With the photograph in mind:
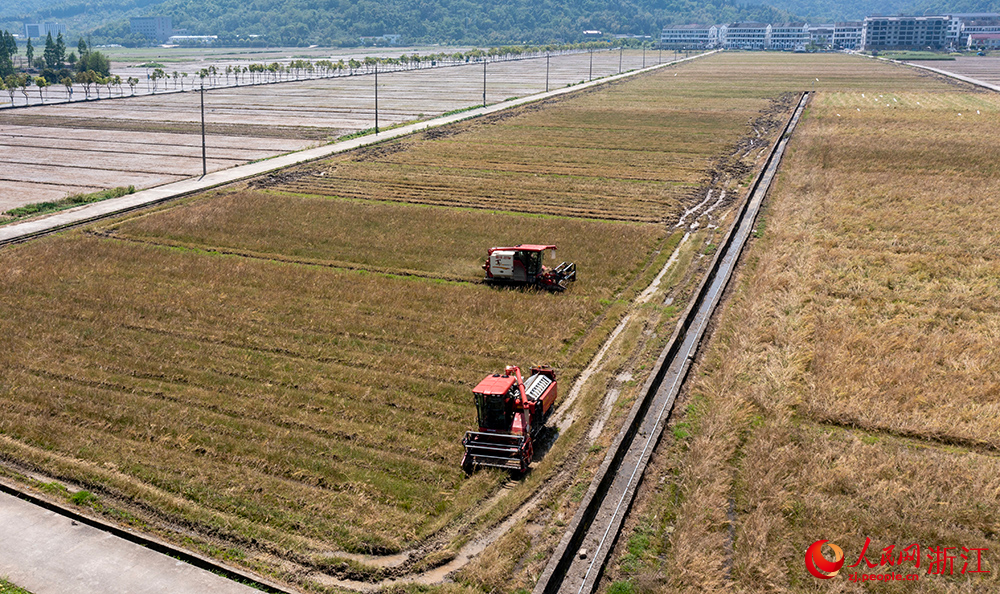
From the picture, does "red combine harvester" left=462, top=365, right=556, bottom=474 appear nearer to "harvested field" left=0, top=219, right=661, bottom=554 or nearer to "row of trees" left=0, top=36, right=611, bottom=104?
"harvested field" left=0, top=219, right=661, bottom=554

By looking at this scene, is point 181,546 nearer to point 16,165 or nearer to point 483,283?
point 483,283

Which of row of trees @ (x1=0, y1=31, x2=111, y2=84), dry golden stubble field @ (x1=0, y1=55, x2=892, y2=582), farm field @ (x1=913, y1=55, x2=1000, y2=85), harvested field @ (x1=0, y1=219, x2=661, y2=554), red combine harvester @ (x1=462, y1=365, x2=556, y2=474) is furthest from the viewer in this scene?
farm field @ (x1=913, y1=55, x2=1000, y2=85)

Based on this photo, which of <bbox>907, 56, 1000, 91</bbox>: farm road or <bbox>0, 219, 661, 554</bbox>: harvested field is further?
<bbox>907, 56, 1000, 91</bbox>: farm road

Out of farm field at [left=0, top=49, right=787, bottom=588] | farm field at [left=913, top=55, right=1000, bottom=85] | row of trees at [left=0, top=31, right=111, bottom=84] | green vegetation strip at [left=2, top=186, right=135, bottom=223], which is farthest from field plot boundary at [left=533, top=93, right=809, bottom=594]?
farm field at [left=913, top=55, right=1000, bottom=85]

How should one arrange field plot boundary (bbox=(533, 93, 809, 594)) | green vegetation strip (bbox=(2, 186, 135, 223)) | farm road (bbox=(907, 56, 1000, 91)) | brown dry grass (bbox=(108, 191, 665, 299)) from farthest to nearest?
farm road (bbox=(907, 56, 1000, 91))
green vegetation strip (bbox=(2, 186, 135, 223))
brown dry grass (bbox=(108, 191, 665, 299))
field plot boundary (bbox=(533, 93, 809, 594))

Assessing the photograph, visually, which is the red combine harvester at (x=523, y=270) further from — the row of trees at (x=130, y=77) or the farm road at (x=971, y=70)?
the farm road at (x=971, y=70)

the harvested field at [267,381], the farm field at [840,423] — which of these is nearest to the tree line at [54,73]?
the harvested field at [267,381]
